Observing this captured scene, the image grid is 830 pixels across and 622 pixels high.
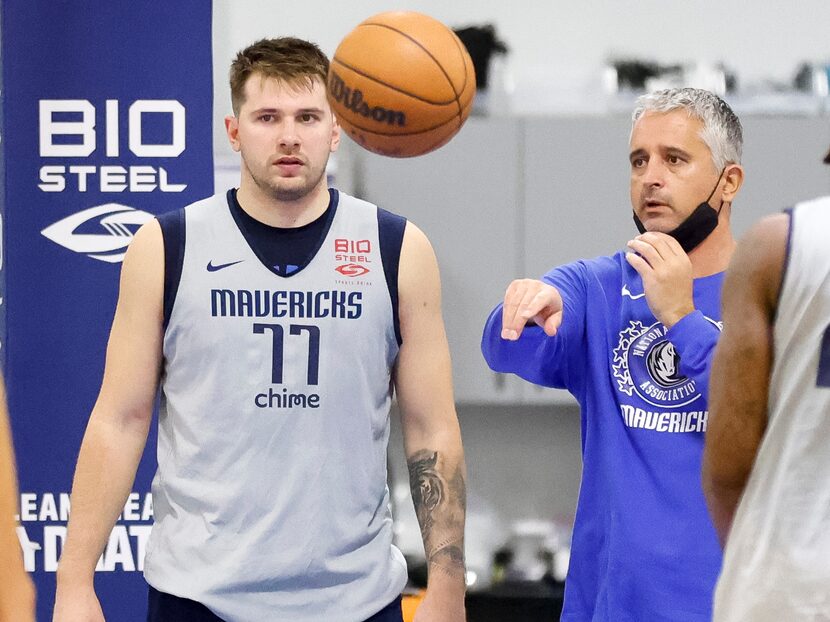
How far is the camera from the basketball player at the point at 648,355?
2287 mm

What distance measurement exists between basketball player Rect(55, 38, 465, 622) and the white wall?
3481 millimetres

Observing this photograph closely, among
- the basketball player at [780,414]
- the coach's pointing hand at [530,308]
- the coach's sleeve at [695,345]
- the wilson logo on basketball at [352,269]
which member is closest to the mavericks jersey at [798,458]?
the basketball player at [780,414]

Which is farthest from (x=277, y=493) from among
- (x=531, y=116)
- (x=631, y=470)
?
(x=531, y=116)

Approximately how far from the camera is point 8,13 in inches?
134

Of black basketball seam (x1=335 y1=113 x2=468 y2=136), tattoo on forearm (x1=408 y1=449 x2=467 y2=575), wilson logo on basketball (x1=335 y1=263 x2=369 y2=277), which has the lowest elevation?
tattoo on forearm (x1=408 y1=449 x2=467 y2=575)

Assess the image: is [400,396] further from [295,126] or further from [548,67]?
[548,67]

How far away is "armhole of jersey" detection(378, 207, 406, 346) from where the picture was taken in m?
2.51

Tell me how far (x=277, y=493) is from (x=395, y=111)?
2.60 ft

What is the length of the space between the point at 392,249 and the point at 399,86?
33 cm

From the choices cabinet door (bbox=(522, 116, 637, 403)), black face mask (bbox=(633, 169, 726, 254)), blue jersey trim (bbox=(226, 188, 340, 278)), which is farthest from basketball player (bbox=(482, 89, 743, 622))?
cabinet door (bbox=(522, 116, 637, 403))

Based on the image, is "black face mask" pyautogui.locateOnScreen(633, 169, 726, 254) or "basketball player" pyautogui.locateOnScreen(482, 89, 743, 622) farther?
"black face mask" pyautogui.locateOnScreen(633, 169, 726, 254)

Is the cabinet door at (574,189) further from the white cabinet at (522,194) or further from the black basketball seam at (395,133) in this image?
the black basketball seam at (395,133)

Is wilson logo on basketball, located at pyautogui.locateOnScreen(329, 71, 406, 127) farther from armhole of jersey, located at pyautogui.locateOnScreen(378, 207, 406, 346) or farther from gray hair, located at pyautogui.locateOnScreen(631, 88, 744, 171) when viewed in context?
gray hair, located at pyautogui.locateOnScreen(631, 88, 744, 171)

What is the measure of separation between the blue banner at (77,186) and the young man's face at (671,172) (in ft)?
4.41
